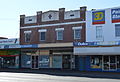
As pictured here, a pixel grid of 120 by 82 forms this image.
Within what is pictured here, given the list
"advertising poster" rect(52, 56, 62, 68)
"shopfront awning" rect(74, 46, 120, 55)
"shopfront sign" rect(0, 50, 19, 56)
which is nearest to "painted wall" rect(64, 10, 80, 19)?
"shopfront awning" rect(74, 46, 120, 55)

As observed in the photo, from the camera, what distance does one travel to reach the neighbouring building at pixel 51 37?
111 feet

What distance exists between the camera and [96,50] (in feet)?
100

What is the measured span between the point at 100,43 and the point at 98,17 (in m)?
3.89

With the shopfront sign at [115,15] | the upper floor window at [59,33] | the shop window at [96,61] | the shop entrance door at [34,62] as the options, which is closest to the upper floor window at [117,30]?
the shopfront sign at [115,15]

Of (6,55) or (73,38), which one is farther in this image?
(6,55)

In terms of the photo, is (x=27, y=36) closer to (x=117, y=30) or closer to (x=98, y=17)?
(x=98, y=17)

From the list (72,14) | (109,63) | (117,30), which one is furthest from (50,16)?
(109,63)

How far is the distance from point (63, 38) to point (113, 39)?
7173mm

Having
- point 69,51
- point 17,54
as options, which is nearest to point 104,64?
point 69,51

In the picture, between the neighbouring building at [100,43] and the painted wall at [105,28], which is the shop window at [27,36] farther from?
the painted wall at [105,28]

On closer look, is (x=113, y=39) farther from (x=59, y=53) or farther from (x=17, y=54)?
(x=17, y=54)

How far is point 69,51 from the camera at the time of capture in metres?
34.3

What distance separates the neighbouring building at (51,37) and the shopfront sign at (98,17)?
1389 mm

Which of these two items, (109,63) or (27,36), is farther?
(27,36)
